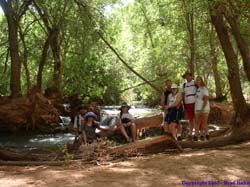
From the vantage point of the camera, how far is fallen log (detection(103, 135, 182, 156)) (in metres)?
8.15

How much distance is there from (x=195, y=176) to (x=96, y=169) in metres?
1.86

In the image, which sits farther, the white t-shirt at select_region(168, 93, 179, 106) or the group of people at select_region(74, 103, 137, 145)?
the group of people at select_region(74, 103, 137, 145)

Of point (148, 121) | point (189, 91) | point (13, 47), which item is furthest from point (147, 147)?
point (13, 47)

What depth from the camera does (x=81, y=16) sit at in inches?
754

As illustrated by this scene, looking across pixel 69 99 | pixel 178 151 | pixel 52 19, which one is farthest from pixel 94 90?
pixel 178 151

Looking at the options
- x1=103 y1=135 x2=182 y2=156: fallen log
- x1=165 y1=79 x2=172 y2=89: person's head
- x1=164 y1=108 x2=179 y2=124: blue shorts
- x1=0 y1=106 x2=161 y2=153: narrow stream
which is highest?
x1=165 y1=79 x2=172 y2=89: person's head

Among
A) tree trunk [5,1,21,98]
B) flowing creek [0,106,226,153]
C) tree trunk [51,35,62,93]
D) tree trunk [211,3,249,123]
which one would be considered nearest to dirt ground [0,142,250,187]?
tree trunk [211,3,249,123]

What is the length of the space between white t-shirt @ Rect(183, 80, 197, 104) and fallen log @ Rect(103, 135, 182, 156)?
5.02ft

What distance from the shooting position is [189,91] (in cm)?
958

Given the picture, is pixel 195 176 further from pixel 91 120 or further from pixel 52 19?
pixel 52 19

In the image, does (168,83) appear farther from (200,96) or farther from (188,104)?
(200,96)

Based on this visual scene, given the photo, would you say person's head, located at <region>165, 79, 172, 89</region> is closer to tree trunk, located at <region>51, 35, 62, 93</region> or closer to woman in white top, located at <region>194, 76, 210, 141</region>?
woman in white top, located at <region>194, 76, 210, 141</region>

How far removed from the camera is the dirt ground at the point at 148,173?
538cm

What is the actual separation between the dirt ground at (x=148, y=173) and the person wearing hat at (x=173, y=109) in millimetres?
2115
